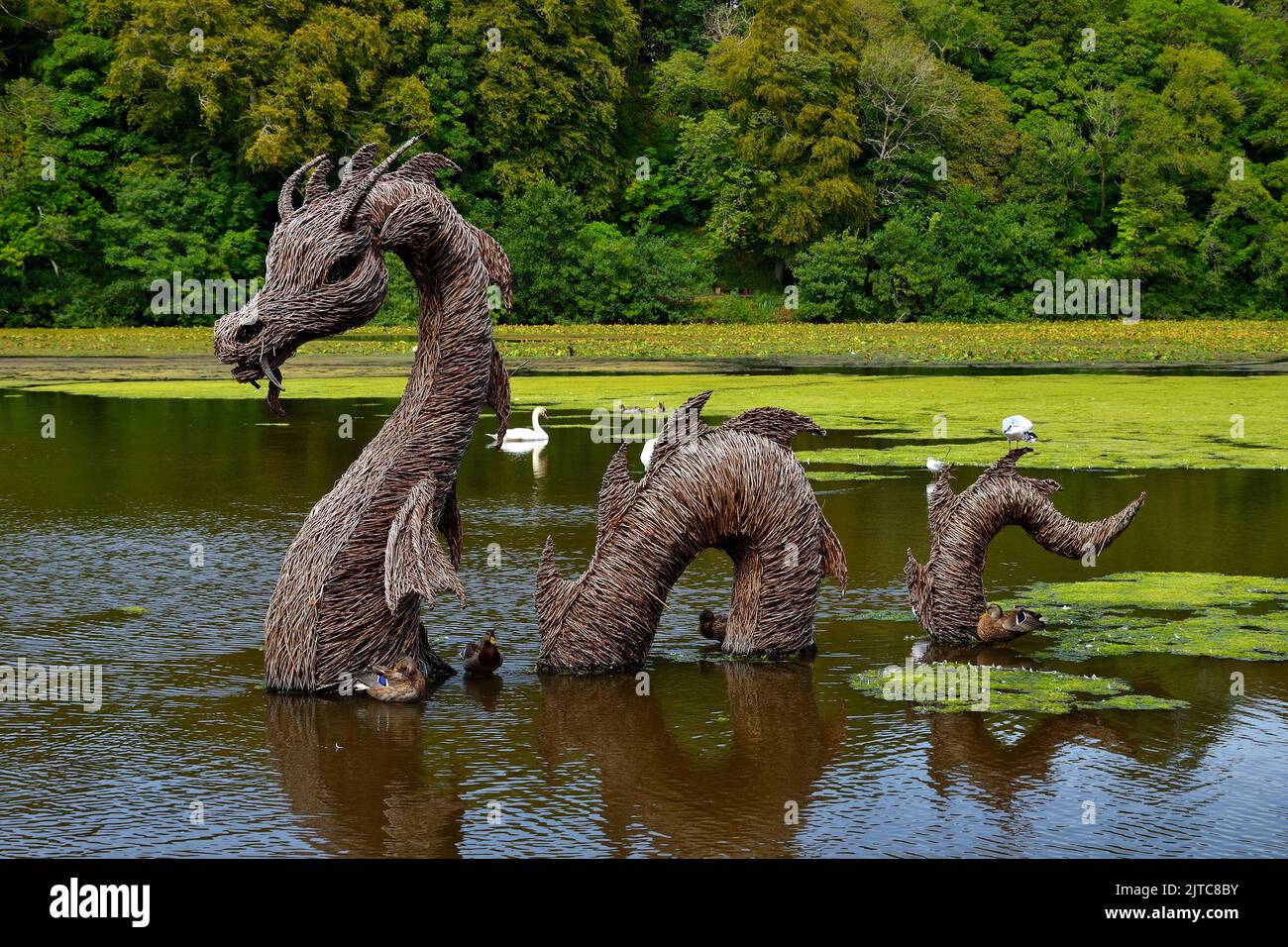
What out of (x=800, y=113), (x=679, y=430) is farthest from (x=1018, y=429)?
(x=800, y=113)

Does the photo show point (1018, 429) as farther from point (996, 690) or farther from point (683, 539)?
point (683, 539)

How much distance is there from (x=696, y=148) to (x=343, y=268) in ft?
136

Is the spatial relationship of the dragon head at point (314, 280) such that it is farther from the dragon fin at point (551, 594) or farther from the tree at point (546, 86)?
the tree at point (546, 86)

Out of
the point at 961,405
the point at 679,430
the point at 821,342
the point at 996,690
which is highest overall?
the point at 821,342

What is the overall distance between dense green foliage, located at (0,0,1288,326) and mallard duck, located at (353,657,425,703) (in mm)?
35216

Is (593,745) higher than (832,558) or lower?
lower

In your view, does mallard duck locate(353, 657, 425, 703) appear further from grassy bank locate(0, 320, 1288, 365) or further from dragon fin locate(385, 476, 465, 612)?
grassy bank locate(0, 320, 1288, 365)

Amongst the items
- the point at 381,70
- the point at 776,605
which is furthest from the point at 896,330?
the point at 776,605

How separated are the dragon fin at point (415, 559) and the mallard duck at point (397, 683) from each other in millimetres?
328

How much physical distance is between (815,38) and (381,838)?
143ft

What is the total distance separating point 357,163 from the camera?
7480 millimetres

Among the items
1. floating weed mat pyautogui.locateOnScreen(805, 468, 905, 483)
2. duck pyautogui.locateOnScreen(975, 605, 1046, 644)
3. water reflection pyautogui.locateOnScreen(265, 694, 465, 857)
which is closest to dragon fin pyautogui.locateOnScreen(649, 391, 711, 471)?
water reflection pyautogui.locateOnScreen(265, 694, 465, 857)

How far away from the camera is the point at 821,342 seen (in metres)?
37.0

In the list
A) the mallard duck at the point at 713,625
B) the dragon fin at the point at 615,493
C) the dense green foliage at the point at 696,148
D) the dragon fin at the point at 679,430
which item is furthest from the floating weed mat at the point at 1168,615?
the dense green foliage at the point at 696,148
